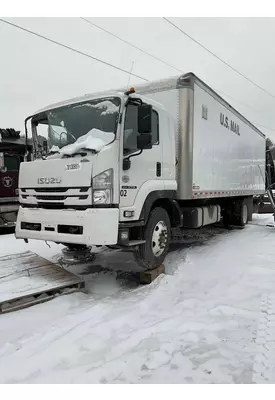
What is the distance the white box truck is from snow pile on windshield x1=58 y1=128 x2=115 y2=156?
0.01 m

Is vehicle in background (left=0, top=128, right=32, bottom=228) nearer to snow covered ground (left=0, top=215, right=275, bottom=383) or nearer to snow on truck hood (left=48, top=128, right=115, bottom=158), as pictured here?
snow covered ground (left=0, top=215, right=275, bottom=383)

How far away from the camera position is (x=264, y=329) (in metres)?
3.39

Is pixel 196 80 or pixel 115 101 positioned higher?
pixel 196 80

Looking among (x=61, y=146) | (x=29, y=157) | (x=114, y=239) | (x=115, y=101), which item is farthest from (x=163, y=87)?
(x=114, y=239)

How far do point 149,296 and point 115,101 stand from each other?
2.78 m

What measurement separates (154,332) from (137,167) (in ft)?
7.63

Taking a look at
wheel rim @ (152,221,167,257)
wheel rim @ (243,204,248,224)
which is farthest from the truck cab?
wheel rim @ (243,204,248,224)

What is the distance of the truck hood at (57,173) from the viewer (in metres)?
4.22

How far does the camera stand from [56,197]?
14.9 feet

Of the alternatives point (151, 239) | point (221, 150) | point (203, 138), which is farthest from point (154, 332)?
point (221, 150)

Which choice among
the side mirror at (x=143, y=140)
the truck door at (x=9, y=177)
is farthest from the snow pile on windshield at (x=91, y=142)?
the truck door at (x=9, y=177)

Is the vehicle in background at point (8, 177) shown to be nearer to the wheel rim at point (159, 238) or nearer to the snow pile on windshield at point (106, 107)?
the snow pile on windshield at point (106, 107)

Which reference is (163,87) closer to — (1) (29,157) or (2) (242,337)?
(1) (29,157)

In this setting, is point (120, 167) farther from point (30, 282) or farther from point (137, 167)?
point (30, 282)
